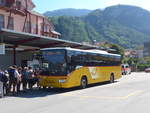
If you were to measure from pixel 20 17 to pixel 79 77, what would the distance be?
23.5 metres

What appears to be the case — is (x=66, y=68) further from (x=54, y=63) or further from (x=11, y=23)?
(x=11, y=23)

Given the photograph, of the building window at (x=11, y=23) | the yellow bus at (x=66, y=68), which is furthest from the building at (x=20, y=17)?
the yellow bus at (x=66, y=68)

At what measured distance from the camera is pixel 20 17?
42219 mm

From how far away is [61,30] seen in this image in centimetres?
14675

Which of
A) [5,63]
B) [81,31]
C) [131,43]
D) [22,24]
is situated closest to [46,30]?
[22,24]

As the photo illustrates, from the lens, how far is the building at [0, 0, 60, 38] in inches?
1519

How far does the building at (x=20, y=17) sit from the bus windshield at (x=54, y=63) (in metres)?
18.9

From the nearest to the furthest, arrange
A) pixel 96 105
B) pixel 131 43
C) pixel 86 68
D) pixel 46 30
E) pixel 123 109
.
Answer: pixel 123 109
pixel 96 105
pixel 86 68
pixel 46 30
pixel 131 43

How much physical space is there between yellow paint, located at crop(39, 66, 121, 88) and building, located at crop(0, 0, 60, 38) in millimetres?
16905

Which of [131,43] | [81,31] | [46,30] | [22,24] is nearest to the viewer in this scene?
[22,24]

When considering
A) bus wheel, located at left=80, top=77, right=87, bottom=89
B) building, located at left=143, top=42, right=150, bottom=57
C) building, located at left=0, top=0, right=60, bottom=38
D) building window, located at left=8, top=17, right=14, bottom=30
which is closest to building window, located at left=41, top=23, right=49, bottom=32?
building, located at left=0, top=0, right=60, bottom=38

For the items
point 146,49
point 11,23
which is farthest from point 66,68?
point 146,49

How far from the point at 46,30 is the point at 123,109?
151ft

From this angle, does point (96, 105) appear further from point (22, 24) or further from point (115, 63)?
point (22, 24)
